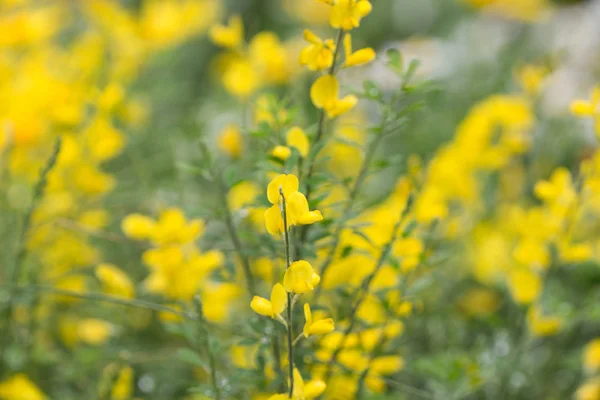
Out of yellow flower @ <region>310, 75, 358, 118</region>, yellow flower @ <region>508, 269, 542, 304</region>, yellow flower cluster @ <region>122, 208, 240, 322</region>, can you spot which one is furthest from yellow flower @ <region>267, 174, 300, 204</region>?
yellow flower @ <region>508, 269, 542, 304</region>

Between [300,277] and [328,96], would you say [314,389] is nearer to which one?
[300,277]

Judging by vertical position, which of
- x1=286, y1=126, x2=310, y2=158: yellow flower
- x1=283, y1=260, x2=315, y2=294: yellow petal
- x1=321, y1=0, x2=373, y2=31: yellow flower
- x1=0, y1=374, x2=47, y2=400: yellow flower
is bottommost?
x1=0, y1=374, x2=47, y2=400: yellow flower

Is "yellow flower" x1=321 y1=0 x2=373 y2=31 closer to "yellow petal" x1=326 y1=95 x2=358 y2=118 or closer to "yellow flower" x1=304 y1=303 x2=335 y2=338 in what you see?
"yellow petal" x1=326 y1=95 x2=358 y2=118

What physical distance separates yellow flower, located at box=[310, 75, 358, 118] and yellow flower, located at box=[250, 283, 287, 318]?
156 millimetres

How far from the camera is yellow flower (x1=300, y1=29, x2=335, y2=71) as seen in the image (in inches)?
20.0

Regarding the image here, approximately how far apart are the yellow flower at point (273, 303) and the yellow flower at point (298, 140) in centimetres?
13

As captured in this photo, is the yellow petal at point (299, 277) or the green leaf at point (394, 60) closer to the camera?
the yellow petal at point (299, 277)

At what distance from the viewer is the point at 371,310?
732mm

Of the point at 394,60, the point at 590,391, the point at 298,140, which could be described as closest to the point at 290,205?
the point at 298,140

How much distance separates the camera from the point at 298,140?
54 cm

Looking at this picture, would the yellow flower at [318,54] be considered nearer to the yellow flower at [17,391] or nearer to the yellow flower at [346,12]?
the yellow flower at [346,12]

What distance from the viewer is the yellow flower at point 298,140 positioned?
1.78 feet

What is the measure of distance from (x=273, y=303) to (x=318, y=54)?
0.62 ft

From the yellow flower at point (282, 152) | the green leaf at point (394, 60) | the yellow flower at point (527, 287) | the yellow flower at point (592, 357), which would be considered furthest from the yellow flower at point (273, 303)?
the yellow flower at point (592, 357)
